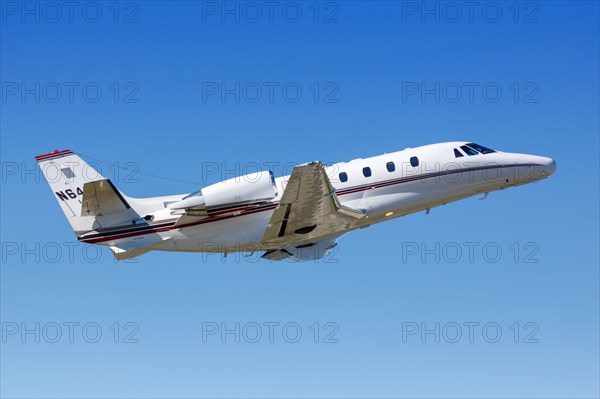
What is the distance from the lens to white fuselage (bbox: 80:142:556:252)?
109 feet

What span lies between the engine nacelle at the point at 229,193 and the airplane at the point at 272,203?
0.11ft

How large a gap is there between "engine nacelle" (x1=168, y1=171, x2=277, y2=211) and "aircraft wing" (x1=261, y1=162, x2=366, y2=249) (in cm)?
98

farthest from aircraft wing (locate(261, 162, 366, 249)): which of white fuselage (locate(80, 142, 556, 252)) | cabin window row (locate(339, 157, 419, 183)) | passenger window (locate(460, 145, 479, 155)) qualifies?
passenger window (locate(460, 145, 479, 155))

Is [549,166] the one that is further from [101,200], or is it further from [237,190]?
[101,200]

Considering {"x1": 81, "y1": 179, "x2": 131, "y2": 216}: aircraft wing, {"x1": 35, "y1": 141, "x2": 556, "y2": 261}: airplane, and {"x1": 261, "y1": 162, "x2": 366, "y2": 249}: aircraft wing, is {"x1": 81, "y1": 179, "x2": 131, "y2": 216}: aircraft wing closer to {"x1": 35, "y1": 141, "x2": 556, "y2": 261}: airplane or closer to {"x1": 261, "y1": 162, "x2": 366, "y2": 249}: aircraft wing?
{"x1": 35, "y1": 141, "x2": 556, "y2": 261}: airplane

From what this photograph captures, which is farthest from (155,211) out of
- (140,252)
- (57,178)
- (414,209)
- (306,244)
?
(414,209)

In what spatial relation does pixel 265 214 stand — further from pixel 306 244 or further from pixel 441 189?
pixel 441 189

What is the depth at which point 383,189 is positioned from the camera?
34.3m

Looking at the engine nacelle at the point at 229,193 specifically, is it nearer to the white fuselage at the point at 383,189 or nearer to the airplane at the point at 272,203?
the airplane at the point at 272,203

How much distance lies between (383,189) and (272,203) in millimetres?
4094

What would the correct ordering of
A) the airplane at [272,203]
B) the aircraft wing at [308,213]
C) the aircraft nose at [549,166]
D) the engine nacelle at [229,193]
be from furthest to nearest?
the aircraft nose at [549,166] → the airplane at [272,203] → the engine nacelle at [229,193] → the aircraft wing at [308,213]

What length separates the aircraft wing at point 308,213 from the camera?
101 ft

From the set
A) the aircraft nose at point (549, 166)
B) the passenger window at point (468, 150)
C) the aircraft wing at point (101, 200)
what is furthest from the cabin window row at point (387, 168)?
the aircraft wing at point (101, 200)

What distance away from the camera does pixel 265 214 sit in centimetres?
3359
